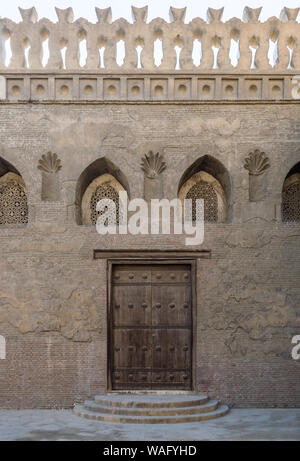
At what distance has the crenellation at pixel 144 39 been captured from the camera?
10164mm

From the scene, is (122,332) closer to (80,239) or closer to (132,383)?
(132,383)

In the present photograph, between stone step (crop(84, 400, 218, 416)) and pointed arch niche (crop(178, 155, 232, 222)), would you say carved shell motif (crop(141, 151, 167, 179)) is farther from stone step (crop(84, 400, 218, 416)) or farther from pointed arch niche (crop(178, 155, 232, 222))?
stone step (crop(84, 400, 218, 416))

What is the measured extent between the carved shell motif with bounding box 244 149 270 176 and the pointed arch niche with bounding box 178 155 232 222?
39cm

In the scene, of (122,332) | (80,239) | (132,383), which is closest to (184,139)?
(80,239)

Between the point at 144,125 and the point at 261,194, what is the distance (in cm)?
207

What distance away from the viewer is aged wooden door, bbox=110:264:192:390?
973 cm

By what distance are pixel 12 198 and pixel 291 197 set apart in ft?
14.4

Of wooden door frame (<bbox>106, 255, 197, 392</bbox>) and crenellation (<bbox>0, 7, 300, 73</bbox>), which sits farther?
crenellation (<bbox>0, 7, 300, 73</bbox>)

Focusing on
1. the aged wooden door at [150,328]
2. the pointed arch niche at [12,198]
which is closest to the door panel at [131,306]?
the aged wooden door at [150,328]

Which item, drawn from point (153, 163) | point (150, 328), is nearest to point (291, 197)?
point (153, 163)

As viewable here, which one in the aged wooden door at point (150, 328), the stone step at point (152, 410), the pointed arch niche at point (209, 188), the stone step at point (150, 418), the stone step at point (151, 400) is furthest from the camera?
the pointed arch niche at point (209, 188)

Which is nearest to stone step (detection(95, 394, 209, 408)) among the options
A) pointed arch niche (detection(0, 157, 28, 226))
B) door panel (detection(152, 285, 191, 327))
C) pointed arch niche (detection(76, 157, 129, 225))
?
door panel (detection(152, 285, 191, 327))

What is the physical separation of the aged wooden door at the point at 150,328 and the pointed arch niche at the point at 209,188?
1.05 metres

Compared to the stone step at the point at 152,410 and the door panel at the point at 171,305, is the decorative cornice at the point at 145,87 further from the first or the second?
the stone step at the point at 152,410
